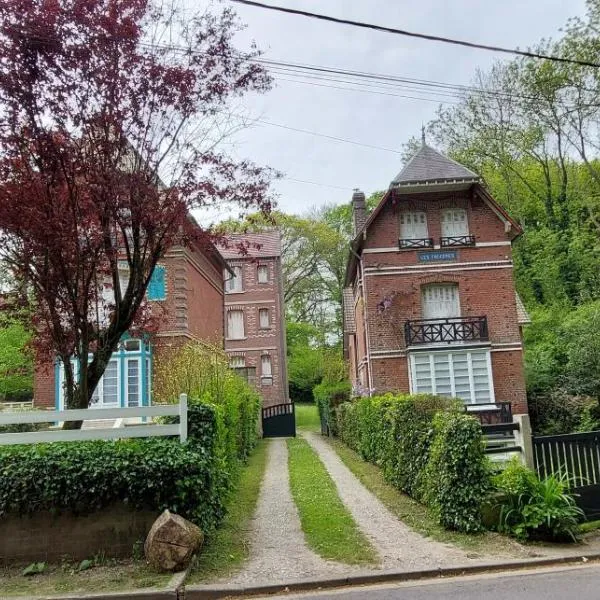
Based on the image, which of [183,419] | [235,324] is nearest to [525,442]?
[183,419]

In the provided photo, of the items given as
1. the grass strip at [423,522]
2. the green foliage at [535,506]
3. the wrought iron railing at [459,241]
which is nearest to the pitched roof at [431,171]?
the wrought iron railing at [459,241]

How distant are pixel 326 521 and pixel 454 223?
1614 centimetres

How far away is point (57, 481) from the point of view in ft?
21.0

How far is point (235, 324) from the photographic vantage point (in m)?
36.8

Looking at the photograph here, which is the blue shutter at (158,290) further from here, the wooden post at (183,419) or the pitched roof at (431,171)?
the wooden post at (183,419)

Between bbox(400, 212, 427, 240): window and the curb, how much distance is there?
1673 centimetres

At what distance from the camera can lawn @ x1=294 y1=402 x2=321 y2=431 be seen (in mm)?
35078

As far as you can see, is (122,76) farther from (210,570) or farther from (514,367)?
(514,367)

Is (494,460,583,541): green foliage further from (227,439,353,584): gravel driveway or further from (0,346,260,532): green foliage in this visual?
(0,346,260,532): green foliage

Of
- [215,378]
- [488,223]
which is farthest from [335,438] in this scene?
[215,378]

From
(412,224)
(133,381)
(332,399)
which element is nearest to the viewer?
(133,381)

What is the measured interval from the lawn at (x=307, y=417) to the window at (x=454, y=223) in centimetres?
1558

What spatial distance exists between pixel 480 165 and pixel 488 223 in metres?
13.7

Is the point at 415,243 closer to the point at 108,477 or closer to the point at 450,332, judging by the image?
the point at 450,332
